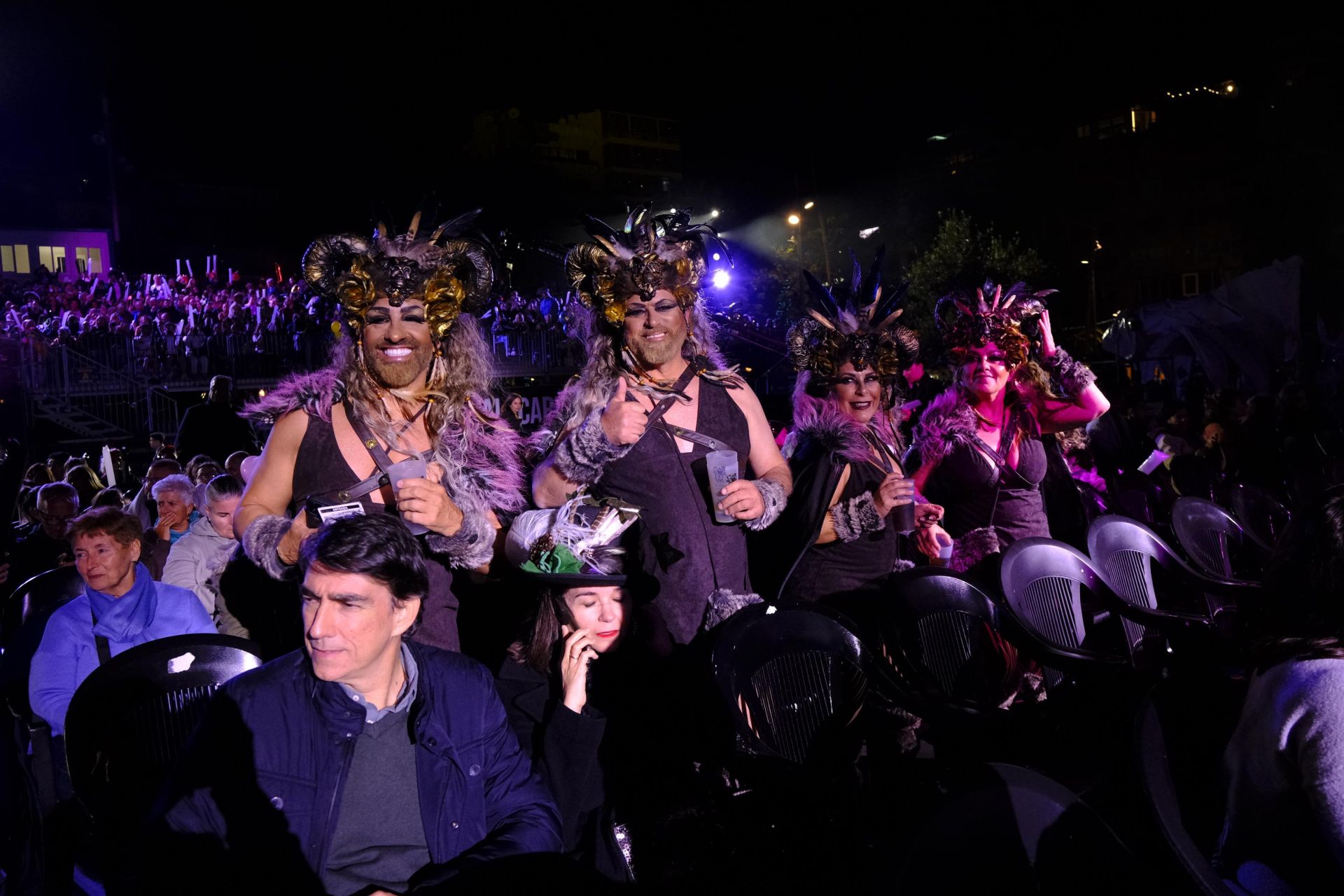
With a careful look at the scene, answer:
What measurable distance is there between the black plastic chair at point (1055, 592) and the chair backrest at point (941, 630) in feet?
0.50

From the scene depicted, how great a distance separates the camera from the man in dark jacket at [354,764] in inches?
73.7

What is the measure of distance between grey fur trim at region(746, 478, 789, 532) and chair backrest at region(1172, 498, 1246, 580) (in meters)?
2.71

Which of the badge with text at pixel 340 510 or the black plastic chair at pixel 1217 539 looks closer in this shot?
the badge with text at pixel 340 510

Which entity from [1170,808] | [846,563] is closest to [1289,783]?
[1170,808]

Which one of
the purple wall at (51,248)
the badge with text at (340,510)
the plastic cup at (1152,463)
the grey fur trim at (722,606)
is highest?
the purple wall at (51,248)

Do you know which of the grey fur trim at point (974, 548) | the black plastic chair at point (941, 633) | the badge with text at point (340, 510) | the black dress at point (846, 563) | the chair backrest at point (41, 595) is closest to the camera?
the badge with text at point (340, 510)

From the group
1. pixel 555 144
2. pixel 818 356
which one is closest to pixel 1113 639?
pixel 818 356

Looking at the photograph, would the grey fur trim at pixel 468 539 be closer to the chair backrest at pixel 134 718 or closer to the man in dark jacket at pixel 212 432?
the chair backrest at pixel 134 718

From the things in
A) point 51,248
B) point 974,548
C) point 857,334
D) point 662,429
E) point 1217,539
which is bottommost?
point 1217,539

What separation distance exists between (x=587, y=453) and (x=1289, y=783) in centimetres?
191

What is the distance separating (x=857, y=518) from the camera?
3.49 meters

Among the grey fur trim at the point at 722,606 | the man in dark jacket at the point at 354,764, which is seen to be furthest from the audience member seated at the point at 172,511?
the man in dark jacket at the point at 354,764

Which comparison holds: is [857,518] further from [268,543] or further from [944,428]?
[268,543]

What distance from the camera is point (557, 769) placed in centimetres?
229
